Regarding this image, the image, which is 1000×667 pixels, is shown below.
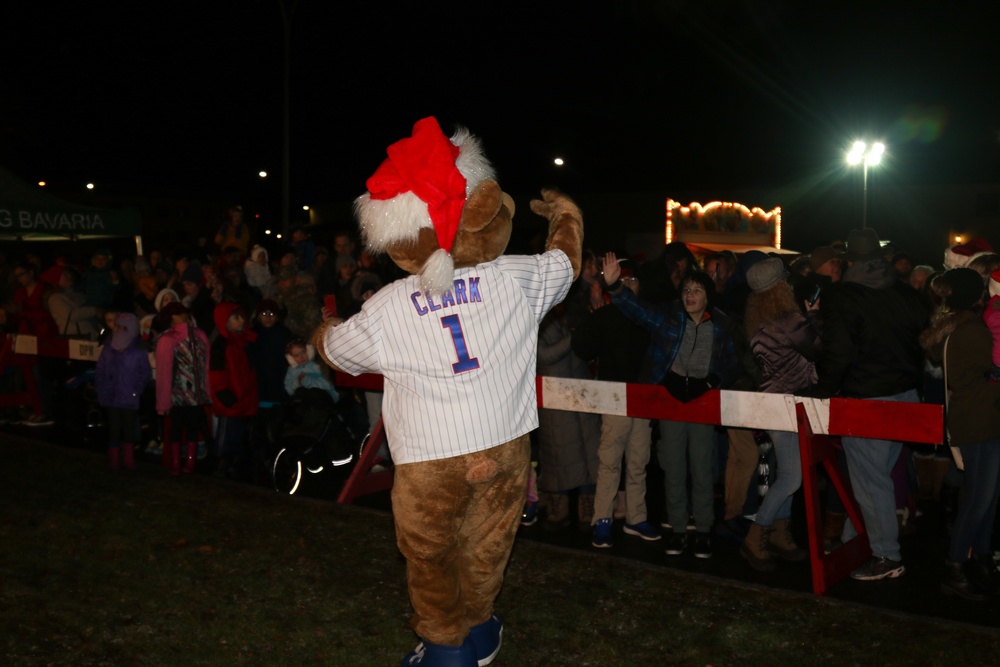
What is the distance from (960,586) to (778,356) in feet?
5.89

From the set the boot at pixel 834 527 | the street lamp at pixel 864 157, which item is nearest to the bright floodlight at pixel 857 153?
the street lamp at pixel 864 157

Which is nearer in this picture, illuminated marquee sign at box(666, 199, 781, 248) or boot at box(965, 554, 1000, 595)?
boot at box(965, 554, 1000, 595)

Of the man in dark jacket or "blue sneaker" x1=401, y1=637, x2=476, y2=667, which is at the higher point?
the man in dark jacket

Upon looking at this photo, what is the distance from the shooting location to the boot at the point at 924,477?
8.05m

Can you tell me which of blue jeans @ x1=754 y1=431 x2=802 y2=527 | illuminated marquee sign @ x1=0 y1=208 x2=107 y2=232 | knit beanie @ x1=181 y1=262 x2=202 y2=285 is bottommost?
blue jeans @ x1=754 y1=431 x2=802 y2=527

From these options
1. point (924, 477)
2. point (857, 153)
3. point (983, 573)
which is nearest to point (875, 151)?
point (857, 153)

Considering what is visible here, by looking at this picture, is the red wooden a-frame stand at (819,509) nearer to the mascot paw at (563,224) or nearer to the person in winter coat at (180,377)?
the mascot paw at (563,224)

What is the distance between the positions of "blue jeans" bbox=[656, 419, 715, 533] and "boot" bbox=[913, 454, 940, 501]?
248 cm

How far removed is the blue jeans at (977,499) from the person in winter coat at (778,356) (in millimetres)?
1010

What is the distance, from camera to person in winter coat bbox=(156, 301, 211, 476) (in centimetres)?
877

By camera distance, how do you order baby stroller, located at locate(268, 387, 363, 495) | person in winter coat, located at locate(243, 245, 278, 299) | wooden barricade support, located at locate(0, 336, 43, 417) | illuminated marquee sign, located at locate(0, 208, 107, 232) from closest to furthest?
baby stroller, located at locate(268, 387, 363, 495) → wooden barricade support, located at locate(0, 336, 43, 417) → person in winter coat, located at locate(243, 245, 278, 299) → illuminated marquee sign, located at locate(0, 208, 107, 232)

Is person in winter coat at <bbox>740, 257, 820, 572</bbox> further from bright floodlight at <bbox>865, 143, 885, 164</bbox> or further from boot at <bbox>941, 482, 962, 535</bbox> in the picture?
bright floodlight at <bbox>865, 143, 885, 164</bbox>

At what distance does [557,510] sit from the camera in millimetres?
7430

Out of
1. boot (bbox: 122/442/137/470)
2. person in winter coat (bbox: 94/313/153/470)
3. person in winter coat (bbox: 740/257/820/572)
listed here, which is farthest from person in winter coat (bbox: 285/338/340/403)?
person in winter coat (bbox: 740/257/820/572)
